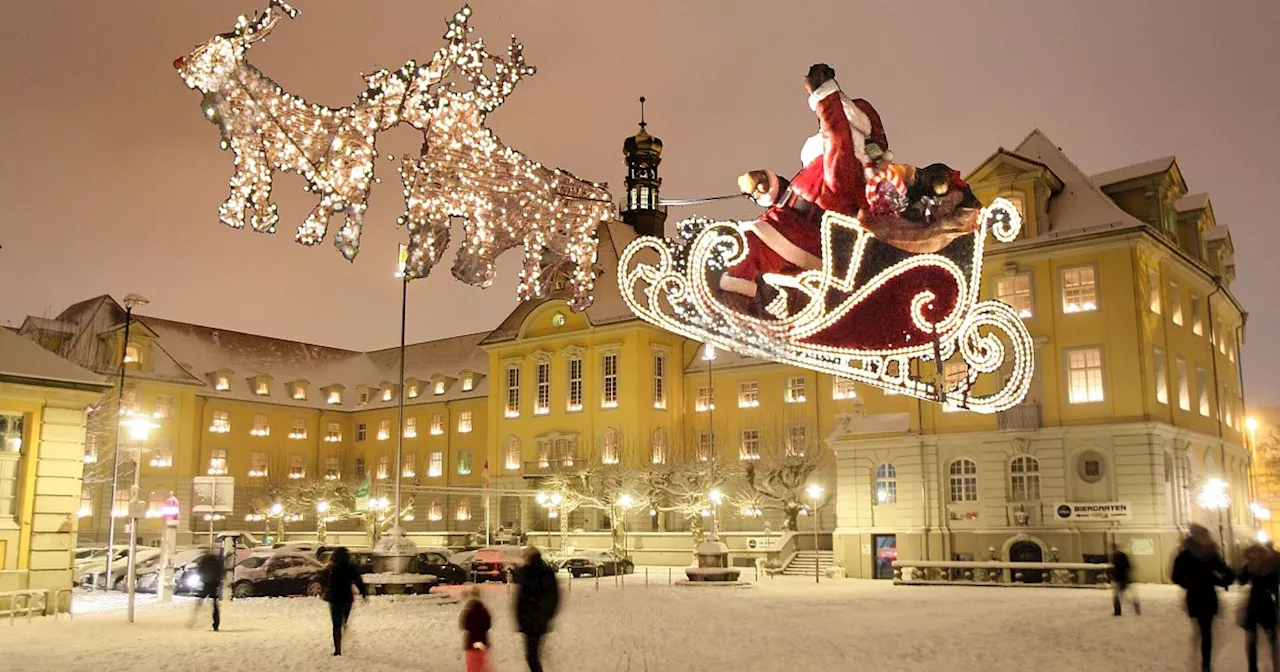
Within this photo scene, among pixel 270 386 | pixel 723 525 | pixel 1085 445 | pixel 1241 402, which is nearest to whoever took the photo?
pixel 1085 445

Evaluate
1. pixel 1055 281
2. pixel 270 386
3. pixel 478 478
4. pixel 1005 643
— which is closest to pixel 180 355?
pixel 270 386

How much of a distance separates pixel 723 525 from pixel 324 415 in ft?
118

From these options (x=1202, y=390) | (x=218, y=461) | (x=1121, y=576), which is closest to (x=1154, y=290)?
(x=1202, y=390)

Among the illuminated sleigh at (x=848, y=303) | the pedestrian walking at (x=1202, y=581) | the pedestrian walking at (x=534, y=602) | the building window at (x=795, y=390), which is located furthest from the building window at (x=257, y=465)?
the pedestrian walking at (x=1202, y=581)

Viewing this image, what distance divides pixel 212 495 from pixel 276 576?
5228 mm

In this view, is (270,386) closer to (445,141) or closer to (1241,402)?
(1241,402)

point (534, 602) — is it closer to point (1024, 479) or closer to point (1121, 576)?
point (1121, 576)

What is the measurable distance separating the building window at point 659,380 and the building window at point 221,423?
3027cm

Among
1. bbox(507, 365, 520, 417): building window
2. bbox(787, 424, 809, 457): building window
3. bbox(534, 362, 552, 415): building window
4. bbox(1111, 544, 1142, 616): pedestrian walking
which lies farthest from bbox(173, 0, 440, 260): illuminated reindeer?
bbox(507, 365, 520, 417): building window

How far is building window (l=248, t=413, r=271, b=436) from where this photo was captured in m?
77.1

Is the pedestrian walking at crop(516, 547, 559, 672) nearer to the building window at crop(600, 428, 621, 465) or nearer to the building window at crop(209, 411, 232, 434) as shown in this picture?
the building window at crop(600, 428, 621, 465)

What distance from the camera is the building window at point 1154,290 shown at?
39862 millimetres

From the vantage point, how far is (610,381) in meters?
64.0

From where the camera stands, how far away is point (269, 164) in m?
14.9
